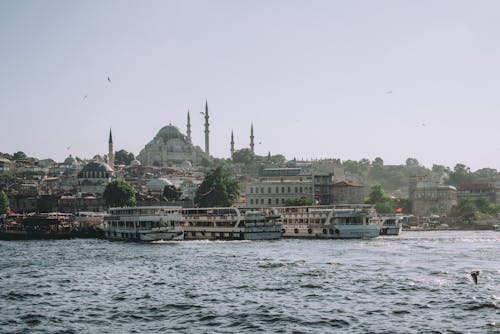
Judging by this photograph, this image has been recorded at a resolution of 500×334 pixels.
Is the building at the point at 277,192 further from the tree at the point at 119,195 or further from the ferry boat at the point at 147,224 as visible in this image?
the ferry boat at the point at 147,224

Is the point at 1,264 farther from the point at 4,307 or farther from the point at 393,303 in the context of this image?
the point at 393,303

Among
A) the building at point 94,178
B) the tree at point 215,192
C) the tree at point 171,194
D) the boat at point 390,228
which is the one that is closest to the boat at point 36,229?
the tree at point 215,192

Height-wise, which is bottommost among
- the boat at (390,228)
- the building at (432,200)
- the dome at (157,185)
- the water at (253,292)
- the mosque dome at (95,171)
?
the water at (253,292)

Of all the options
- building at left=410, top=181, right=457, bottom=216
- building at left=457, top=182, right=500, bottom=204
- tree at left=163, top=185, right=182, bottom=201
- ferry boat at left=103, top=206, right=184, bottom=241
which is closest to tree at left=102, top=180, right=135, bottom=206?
tree at left=163, top=185, right=182, bottom=201

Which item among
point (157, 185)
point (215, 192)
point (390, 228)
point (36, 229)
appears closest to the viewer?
point (390, 228)

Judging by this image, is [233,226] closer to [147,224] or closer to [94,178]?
[147,224]

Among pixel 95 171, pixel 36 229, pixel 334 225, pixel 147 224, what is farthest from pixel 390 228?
pixel 95 171
